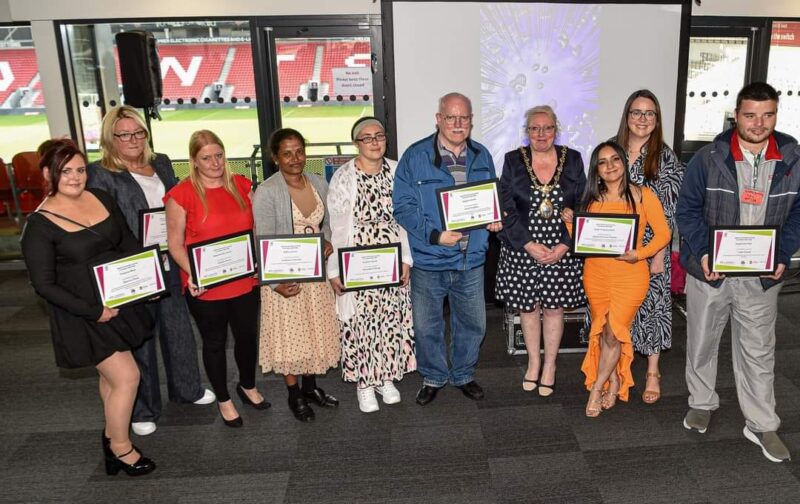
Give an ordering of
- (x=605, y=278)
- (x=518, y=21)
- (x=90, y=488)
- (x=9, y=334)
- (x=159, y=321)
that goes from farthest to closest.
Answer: (x=9, y=334) → (x=518, y=21) → (x=159, y=321) → (x=605, y=278) → (x=90, y=488)

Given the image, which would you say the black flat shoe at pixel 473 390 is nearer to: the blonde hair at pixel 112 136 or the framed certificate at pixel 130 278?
the framed certificate at pixel 130 278

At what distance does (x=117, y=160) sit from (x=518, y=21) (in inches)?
112

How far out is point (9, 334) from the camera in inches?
179

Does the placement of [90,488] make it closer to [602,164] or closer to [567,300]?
[567,300]

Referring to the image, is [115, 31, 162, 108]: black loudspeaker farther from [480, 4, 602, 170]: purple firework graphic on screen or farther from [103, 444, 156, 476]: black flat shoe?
[103, 444, 156, 476]: black flat shoe

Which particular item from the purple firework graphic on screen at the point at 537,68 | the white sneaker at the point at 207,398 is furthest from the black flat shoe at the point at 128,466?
the purple firework graphic on screen at the point at 537,68

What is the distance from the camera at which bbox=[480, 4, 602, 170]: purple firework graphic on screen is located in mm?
4172

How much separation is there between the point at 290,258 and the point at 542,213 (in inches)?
49.7

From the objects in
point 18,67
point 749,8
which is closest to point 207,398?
point 749,8

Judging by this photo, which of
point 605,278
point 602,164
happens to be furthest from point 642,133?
point 605,278

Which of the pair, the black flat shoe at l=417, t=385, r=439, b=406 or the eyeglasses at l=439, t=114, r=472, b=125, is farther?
the black flat shoe at l=417, t=385, r=439, b=406

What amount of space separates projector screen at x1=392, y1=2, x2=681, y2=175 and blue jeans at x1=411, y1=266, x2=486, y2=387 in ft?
5.06

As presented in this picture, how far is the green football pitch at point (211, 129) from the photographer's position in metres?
9.73

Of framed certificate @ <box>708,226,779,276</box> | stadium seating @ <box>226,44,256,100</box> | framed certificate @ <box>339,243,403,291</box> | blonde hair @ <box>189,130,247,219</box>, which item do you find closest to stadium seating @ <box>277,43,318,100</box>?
stadium seating @ <box>226,44,256,100</box>
